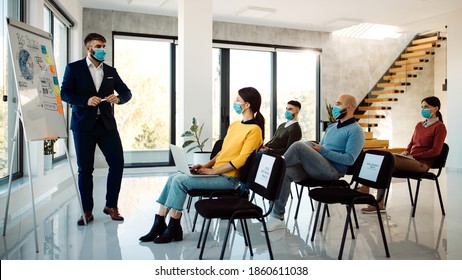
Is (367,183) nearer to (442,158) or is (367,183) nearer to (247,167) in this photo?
(247,167)

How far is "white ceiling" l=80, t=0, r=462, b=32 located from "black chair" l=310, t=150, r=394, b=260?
4.77 metres

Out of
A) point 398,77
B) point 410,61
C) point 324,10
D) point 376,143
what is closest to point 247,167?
point 324,10

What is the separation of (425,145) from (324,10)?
13.6 feet

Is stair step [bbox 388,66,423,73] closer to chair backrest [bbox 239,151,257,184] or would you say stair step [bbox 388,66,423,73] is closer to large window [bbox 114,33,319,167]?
large window [bbox 114,33,319,167]

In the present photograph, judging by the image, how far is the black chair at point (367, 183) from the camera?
2939mm

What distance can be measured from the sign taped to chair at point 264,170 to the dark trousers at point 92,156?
1.68 metres

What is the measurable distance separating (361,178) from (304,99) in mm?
6565

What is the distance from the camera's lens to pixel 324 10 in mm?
7871

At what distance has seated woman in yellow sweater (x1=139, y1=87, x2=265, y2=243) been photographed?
3.02 m

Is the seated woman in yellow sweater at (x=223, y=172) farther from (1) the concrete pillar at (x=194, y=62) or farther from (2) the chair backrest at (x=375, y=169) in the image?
(1) the concrete pillar at (x=194, y=62)

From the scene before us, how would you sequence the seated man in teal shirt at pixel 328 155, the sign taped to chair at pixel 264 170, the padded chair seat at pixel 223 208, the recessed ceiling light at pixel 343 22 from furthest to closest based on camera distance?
the recessed ceiling light at pixel 343 22 → the seated man in teal shirt at pixel 328 155 → the sign taped to chair at pixel 264 170 → the padded chair seat at pixel 223 208

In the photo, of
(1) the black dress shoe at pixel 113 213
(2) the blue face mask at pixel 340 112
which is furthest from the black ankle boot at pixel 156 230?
(2) the blue face mask at pixel 340 112
